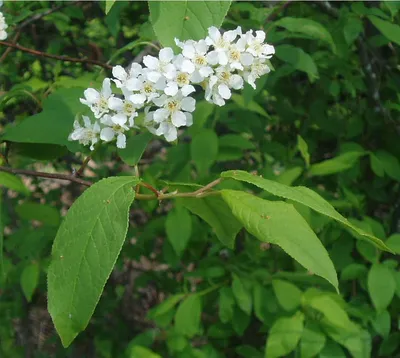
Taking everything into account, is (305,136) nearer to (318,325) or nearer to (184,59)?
(318,325)

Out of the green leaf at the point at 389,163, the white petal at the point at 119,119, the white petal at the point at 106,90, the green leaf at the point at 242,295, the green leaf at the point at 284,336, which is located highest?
the white petal at the point at 106,90

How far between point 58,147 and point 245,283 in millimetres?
790

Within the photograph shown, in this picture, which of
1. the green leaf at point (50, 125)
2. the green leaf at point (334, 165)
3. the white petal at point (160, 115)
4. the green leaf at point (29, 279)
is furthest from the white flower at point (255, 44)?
the green leaf at point (29, 279)

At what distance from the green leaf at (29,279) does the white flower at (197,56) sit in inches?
48.1

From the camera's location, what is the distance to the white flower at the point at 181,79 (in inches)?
42.6

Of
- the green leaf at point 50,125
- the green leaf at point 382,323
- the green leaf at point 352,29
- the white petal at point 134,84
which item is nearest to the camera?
the white petal at point 134,84

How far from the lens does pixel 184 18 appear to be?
41.6 inches

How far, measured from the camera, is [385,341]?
1.84 meters

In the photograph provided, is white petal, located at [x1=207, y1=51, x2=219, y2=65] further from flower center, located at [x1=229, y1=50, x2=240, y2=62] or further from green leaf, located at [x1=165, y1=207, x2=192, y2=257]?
green leaf, located at [x1=165, y1=207, x2=192, y2=257]

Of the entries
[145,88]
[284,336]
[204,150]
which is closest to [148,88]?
[145,88]

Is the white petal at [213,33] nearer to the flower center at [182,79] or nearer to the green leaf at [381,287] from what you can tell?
the flower center at [182,79]

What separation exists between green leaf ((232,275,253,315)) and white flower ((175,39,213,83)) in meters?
0.90

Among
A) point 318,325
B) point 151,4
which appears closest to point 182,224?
point 318,325

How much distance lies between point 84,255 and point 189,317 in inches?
37.3
